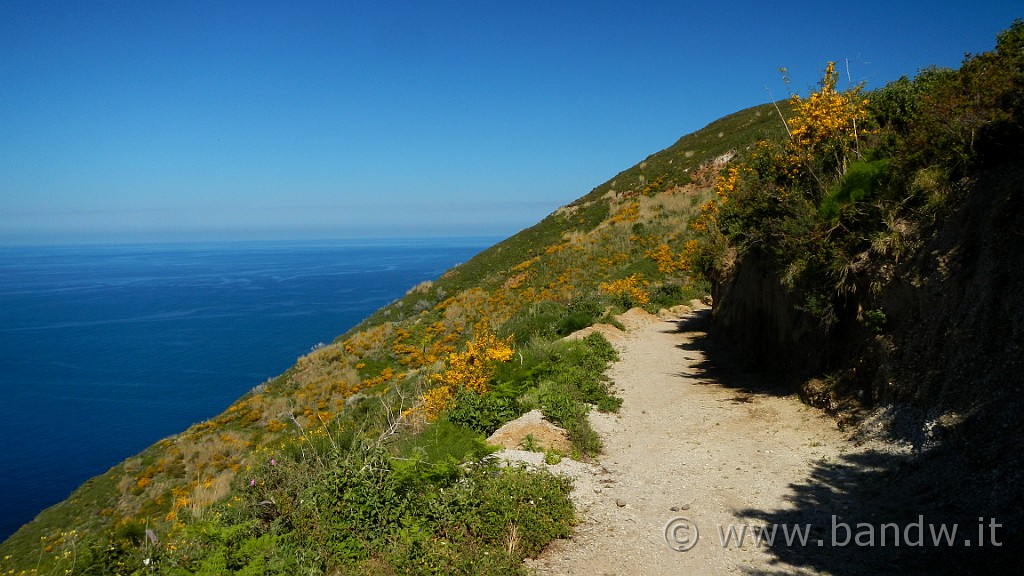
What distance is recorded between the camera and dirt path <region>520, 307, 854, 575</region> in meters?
4.40

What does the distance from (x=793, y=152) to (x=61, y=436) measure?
42911mm

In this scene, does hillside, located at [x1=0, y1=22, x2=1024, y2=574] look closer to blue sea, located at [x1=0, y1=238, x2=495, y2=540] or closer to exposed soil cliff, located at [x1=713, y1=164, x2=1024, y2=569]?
exposed soil cliff, located at [x1=713, y1=164, x2=1024, y2=569]

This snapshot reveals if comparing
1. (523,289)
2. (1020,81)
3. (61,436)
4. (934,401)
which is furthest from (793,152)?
(61,436)

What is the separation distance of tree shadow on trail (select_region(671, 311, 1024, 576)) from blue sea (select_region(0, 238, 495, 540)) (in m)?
26.7

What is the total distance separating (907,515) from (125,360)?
65.2 meters

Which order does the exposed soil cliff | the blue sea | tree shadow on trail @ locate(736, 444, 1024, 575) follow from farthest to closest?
the blue sea, the exposed soil cliff, tree shadow on trail @ locate(736, 444, 1024, 575)

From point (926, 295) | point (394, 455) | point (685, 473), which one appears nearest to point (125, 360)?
point (394, 455)

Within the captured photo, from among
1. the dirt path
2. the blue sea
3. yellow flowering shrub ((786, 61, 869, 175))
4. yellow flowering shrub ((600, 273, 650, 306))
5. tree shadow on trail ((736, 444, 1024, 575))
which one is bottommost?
the blue sea

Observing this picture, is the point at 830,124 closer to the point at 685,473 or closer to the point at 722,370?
the point at 722,370

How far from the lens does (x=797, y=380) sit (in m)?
8.29

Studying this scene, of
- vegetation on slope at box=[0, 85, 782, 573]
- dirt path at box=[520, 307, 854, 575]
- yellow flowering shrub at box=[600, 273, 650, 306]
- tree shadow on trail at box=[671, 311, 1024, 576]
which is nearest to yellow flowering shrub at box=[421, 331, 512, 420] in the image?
vegetation on slope at box=[0, 85, 782, 573]

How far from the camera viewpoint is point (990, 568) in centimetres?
339

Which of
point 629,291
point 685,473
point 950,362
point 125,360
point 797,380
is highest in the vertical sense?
point 950,362

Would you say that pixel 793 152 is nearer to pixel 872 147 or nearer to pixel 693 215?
pixel 872 147
